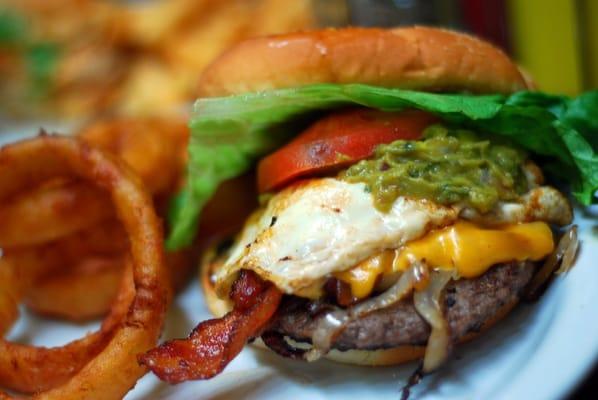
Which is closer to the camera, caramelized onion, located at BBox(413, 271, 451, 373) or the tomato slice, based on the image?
caramelized onion, located at BBox(413, 271, 451, 373)

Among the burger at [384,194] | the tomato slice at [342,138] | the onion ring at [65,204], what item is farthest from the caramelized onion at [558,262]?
the onion ring at [65,204]

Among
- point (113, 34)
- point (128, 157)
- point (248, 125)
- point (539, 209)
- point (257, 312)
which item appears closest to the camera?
point (257, 312)

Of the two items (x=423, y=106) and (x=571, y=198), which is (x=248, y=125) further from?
(x=571, y=198)

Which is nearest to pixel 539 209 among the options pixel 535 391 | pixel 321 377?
pixel 535 391

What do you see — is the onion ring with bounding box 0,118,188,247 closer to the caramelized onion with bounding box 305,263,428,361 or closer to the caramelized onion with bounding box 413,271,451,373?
the caramelized onion with bounding box 305,263,428,361

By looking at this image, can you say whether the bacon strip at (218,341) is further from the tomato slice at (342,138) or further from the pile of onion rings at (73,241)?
the pile of onion rings at (73,241)

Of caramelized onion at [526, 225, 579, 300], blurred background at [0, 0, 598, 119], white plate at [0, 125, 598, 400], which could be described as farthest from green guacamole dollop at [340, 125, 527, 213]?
blurred background at [0, 0, 598, 119]

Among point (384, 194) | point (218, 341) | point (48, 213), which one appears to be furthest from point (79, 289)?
point (384, 194)
